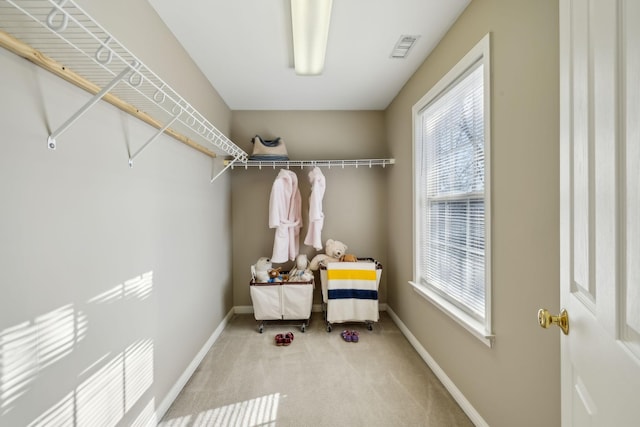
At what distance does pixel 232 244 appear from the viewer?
3.50 metres

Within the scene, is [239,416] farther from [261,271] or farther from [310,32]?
[310,32]

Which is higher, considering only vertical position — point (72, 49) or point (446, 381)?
point (72, 49)

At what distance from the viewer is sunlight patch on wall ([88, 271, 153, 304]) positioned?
129 centimetres

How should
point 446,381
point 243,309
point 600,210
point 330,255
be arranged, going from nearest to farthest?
point 600,210, point 446,381, point 330,255, point 243,309

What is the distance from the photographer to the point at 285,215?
3.27 m

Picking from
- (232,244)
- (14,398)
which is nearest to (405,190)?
(232,244)

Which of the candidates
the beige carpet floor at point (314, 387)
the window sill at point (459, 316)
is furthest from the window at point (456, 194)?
the beige carpet floor at point (314, 387)

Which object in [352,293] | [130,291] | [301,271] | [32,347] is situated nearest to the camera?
[32,347]

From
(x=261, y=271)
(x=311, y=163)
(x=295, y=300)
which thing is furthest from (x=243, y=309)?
(x=311, y=163)

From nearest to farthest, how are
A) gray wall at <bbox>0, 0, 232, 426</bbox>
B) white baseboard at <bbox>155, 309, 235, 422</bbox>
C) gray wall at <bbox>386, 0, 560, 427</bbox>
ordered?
gray wall at <bbox>0, 0, 232, 426</bbox> < gray wall at <bbox>386, 0, 560, 427</bbox> < white baseboard at <bbox>155, 309, 235, 422</bbox>

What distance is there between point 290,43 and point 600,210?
211cm

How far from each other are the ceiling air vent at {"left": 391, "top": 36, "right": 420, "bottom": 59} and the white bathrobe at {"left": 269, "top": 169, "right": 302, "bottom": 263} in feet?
5.18

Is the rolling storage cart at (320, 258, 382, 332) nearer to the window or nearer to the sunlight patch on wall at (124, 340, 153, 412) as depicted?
the window

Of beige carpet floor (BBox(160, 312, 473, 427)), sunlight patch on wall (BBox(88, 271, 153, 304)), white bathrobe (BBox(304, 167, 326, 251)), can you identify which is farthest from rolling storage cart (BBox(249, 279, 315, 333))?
sunlight patch on wall (BBox(88, 271, 153, 304))
